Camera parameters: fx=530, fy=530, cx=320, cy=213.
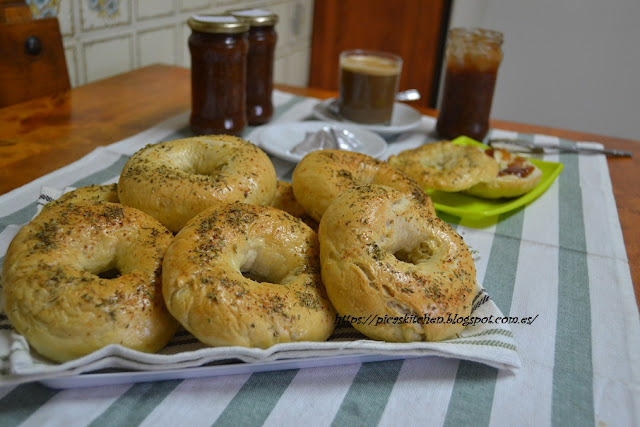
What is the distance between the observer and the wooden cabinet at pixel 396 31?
3891mm

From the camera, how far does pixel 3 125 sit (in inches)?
72.0

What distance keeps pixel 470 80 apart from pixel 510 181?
651 millimetres

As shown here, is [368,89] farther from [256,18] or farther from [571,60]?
[571,60]

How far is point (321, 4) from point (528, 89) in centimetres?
189

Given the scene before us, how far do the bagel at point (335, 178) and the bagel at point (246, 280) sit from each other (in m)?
0.16

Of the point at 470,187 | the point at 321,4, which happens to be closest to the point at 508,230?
the point at 470,187

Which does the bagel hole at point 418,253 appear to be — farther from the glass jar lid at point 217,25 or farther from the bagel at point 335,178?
the glass jar lid at point 217,25

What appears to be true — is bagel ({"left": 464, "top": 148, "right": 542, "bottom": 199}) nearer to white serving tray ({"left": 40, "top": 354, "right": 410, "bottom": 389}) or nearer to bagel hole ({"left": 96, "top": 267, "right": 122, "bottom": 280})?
white serving tray ({"left": 40, "top": 354, "right": 410, "bottom": 389})

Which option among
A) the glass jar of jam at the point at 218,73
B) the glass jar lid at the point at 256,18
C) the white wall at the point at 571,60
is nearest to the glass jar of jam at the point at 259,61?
the glass jar lid at the point at 256,18

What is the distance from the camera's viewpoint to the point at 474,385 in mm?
944

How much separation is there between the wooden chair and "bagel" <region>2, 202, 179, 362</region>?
3.77 ft

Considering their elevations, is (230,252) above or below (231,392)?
above

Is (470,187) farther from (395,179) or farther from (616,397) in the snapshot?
(616,397)

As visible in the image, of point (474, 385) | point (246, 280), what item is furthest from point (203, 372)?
point (474, 385)
